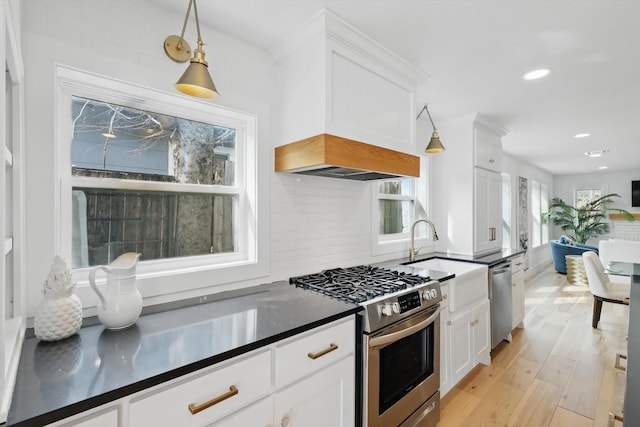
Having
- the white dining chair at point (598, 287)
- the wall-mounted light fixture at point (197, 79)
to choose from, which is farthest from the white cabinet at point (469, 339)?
the wall-mounted light fixture at point (197, 79)

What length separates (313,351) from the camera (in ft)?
4.24

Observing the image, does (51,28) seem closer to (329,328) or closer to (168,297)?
(168,297)

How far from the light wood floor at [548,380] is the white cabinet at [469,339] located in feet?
0.54

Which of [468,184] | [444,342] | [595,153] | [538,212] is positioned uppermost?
[595,153]

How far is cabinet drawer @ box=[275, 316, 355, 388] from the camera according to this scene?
119 centimetres

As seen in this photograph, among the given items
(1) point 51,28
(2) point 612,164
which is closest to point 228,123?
(1) point 51,28

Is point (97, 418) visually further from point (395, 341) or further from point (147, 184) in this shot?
point (395, 341)

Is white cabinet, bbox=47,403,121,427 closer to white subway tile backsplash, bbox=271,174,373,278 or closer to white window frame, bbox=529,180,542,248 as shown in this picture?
white subway tile backsplash, bbox=271,174,373,278

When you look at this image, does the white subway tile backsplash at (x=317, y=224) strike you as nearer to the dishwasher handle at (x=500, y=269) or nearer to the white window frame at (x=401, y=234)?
the white window frame at (x=401, y=234)

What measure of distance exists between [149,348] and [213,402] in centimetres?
29

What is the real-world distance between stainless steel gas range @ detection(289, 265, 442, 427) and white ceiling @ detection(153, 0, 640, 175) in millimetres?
1482

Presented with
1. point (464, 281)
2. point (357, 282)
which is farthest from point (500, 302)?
point (357, 282)

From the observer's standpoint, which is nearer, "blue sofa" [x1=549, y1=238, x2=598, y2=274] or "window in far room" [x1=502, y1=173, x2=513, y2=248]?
"window in far room" [x1=502, y1=173, x2=513, y2=248]

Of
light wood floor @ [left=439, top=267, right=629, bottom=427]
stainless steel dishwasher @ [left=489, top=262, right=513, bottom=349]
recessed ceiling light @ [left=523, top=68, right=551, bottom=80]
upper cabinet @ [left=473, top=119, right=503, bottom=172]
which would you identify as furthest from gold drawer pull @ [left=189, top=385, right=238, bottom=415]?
upper cabinet @ [left=473, top=119, right=503, bottom=172]
